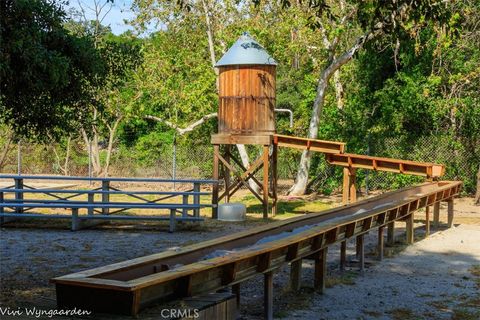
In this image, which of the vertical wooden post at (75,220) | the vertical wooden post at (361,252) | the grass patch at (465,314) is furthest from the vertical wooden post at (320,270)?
the vertical wooden post at (75,220)

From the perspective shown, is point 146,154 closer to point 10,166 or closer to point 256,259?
point 10,166

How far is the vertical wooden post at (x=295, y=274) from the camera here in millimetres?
9367

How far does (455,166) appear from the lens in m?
24.7

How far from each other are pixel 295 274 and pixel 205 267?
3.66 m

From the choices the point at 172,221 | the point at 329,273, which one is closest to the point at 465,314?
the point at 329,273

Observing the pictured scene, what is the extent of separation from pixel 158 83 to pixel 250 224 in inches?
489

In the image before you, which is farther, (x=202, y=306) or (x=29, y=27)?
(x=29, y=27)

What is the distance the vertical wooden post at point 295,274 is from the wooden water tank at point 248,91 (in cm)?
1024

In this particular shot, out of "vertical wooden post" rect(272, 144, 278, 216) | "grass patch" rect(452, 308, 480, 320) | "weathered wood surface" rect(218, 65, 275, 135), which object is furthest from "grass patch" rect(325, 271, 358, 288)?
"vertical wooden post" rect(272, 144, 278, 216)

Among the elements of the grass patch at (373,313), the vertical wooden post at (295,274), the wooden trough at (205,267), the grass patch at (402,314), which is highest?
the wooden trough at (205,267)

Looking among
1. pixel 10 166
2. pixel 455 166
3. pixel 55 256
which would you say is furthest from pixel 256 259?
pixel 10 166

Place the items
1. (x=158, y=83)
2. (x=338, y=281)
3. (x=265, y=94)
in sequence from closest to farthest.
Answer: (x=338, y=281) → (x=265, y=94) → (x=158, y=83)

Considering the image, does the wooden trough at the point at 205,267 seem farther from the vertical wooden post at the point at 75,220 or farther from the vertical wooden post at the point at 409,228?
the vertical wooden post at the point at 75,220

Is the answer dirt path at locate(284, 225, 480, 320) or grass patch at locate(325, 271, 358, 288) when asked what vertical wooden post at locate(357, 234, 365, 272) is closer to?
dirt path at locate(284, 225, 480, 320)
